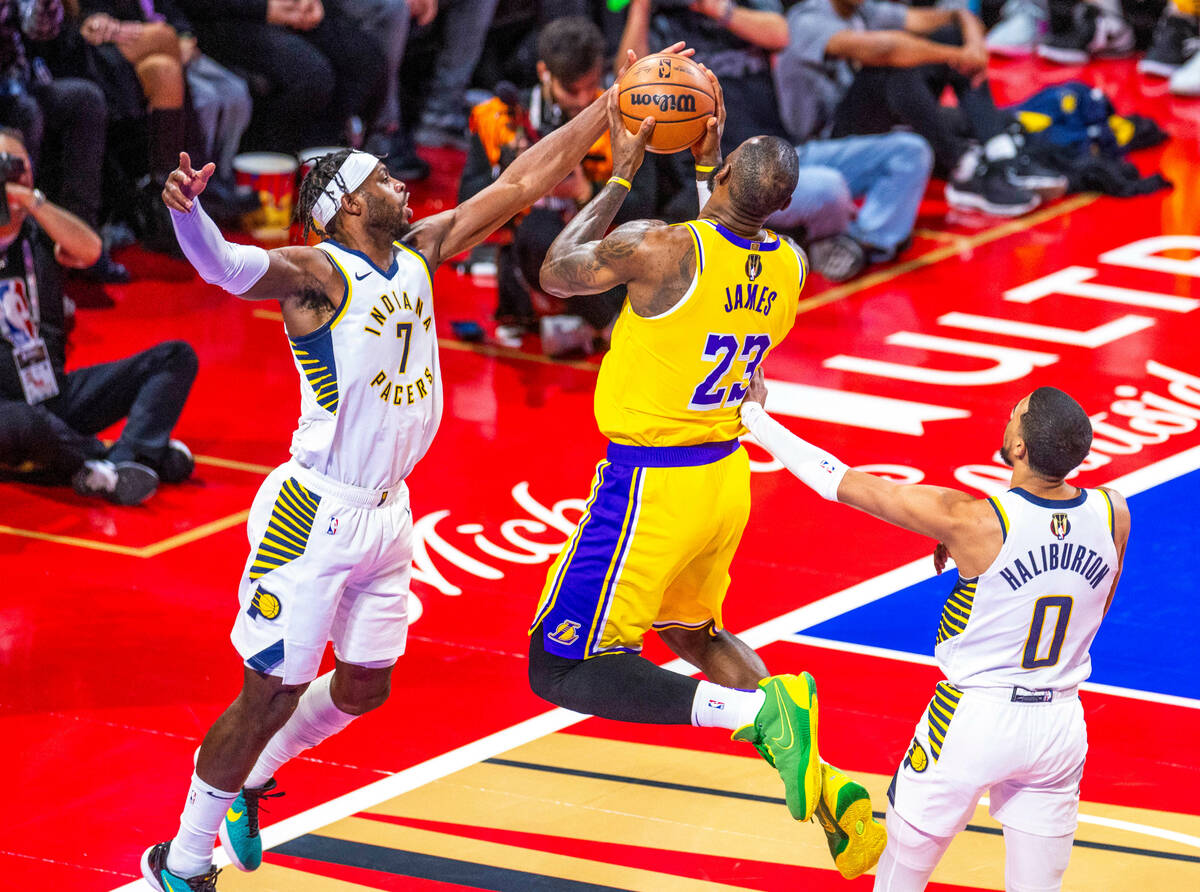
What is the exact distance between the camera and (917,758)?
14.7 ft

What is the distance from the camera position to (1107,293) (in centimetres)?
1121

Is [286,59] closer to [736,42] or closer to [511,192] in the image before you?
[736,42]

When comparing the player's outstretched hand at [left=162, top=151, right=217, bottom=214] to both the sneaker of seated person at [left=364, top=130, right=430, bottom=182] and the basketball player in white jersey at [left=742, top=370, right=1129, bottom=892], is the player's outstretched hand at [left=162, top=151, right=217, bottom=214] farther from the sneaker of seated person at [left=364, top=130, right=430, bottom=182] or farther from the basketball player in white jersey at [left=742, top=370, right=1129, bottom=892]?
the sneaker of seated person at [left=364, top=130, right=430, bottom=182]

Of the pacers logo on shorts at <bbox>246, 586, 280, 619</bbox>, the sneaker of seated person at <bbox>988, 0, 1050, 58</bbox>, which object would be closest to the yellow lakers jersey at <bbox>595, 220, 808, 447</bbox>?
the pacers logo on shorts at <bbox>246, 586, 280, 619</bbox>

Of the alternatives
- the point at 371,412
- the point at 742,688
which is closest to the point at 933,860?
the point at 742,688

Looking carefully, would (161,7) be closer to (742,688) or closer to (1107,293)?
(1107,293)

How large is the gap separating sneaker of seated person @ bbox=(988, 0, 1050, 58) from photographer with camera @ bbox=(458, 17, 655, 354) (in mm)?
9414

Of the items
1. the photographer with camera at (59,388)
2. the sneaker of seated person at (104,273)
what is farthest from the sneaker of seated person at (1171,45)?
the photographer with camera at (59,388)

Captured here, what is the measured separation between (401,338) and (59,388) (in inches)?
149

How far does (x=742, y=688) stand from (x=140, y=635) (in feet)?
9.43

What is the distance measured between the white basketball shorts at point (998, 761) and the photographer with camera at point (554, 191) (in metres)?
5.61

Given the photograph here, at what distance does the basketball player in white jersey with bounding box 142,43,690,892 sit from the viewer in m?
4.88

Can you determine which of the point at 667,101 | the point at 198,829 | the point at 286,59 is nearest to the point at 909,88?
the point at 286,59

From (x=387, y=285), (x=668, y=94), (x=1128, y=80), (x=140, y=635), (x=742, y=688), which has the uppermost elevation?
(x=668, y=94)
